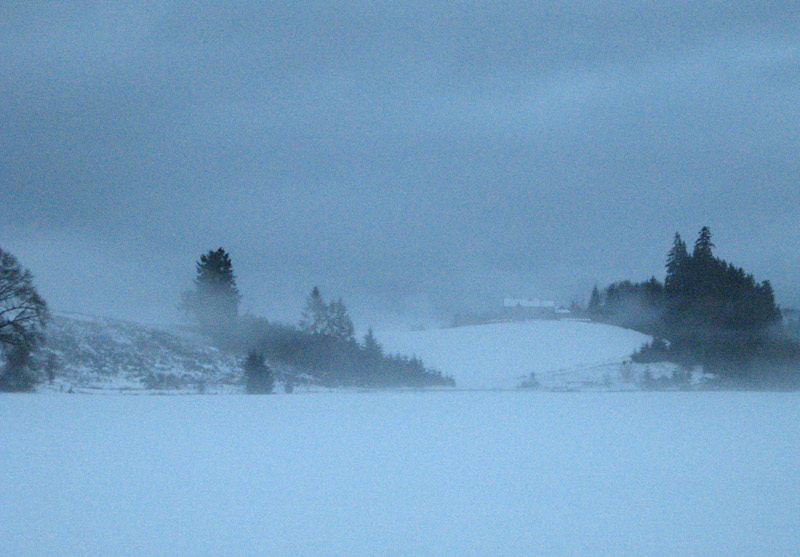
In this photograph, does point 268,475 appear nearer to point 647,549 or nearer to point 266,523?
point 266,523

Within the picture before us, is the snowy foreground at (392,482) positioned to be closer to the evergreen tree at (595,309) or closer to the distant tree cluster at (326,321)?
the distant tree cluster at (326,321)

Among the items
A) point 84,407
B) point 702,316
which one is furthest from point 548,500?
point 702,316

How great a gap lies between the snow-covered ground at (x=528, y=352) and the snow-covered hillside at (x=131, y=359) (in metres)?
7.58

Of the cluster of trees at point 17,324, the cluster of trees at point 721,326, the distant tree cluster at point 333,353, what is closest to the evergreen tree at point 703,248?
the cluster of trees at point 721,326

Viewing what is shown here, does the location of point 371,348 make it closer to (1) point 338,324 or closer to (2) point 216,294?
(1) point 338,324

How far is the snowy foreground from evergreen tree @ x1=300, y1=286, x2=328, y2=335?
920 cm

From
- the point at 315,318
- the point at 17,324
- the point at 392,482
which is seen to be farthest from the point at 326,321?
the point at 392,482

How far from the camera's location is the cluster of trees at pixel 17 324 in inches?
767

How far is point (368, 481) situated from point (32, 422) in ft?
23.3

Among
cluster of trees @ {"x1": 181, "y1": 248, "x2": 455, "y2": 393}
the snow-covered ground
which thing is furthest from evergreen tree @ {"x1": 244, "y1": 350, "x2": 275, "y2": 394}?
the snow-covered ground

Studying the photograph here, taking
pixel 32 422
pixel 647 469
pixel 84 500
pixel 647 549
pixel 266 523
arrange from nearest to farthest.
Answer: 1. pixel 647 549
2. pixel 266 523
3. pixel 84 500
4. pixel 647 469
5. pixel 32 422

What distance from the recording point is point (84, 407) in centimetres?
1509

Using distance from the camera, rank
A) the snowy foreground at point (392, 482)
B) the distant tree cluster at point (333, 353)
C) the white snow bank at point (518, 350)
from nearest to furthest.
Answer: the snowy foreground at point (392, 482), the distant tree cluster at point (333, 353), the white snow bank at point (518, 350)

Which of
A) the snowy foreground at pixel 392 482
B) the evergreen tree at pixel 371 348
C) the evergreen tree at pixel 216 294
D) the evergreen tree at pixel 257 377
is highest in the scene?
the evergreen tree at pixel 216 294
